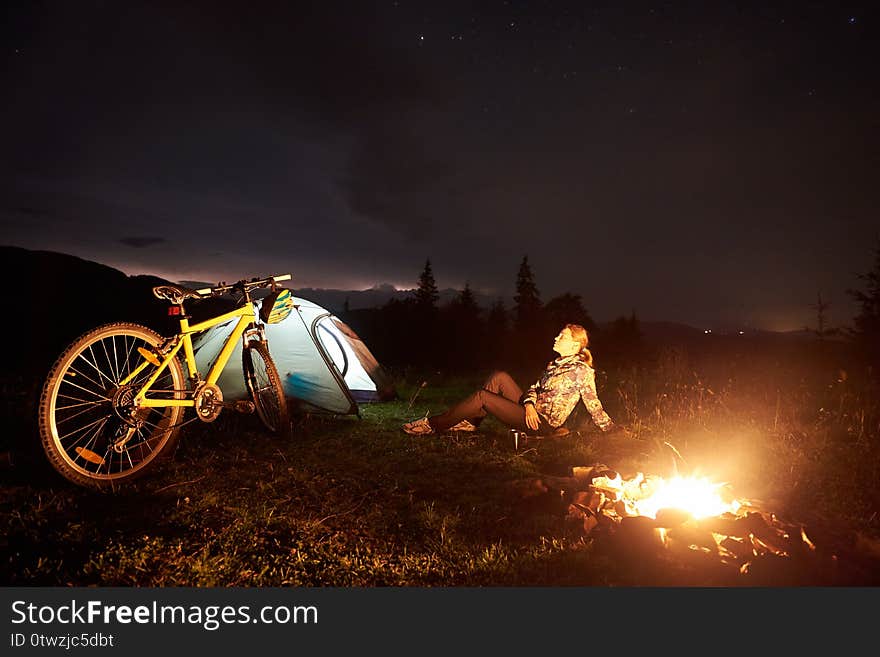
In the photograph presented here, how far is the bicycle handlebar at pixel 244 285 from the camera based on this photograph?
449cm

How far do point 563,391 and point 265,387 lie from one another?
3.41m

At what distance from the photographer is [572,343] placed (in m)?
5.52

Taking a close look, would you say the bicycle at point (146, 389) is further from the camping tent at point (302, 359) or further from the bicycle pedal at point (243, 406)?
the camping tent at point (302, 359)

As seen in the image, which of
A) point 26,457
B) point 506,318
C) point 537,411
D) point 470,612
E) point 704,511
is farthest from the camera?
point 506,318

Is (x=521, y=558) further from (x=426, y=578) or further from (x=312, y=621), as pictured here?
(x=312, y=621)

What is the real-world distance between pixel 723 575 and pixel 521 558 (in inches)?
43.9

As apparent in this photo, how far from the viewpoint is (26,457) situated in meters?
3.97

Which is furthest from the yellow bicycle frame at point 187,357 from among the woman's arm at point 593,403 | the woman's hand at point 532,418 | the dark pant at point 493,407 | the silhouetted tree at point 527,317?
the silhouetted tree at point 527,317

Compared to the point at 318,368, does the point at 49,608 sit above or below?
below

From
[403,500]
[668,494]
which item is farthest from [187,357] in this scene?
[668,494]

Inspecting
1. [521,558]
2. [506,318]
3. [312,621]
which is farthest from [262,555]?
→ [506,318]

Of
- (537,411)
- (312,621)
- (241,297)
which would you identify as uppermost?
(241,297)

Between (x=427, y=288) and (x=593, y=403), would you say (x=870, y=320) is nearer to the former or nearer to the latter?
(x=593, y=403)

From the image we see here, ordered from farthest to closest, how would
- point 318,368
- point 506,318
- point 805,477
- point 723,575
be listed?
point 506,318, point 318,368, point 805,477, point 723,575
